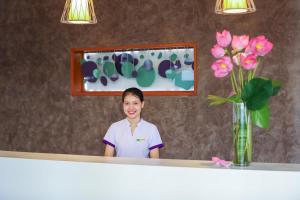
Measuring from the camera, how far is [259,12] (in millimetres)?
5418

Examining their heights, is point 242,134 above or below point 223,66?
below

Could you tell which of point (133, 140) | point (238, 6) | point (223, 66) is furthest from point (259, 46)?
point (133, 140)

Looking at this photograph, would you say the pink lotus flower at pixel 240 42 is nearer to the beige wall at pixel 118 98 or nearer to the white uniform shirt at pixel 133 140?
the white uniform shirt at pixel 133 140

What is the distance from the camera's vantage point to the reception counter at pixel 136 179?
94.5 inches

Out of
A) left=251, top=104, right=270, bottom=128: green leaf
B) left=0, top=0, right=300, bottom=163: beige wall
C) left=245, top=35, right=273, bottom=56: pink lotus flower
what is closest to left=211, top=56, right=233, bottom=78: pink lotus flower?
left=245, top=35, right=273, bottom=56: pink lotus flower

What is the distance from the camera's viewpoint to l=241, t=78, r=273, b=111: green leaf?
8.01 ft

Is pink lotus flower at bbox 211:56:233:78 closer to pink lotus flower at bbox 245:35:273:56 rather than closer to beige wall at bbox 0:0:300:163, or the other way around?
pink lotus flower at bbox 245:35:273:56

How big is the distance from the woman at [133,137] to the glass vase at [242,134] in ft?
3.99

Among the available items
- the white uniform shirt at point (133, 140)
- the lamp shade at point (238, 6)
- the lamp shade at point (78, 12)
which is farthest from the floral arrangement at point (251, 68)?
the white uniform shirt at point (133, 140)

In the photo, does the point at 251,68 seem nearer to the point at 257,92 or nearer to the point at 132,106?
the point at 257,92

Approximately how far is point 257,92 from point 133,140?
56.1 inches

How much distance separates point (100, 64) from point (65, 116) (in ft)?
2.60

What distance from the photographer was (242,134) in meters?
2.52

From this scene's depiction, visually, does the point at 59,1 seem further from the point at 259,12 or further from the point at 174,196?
the point at 174,196
